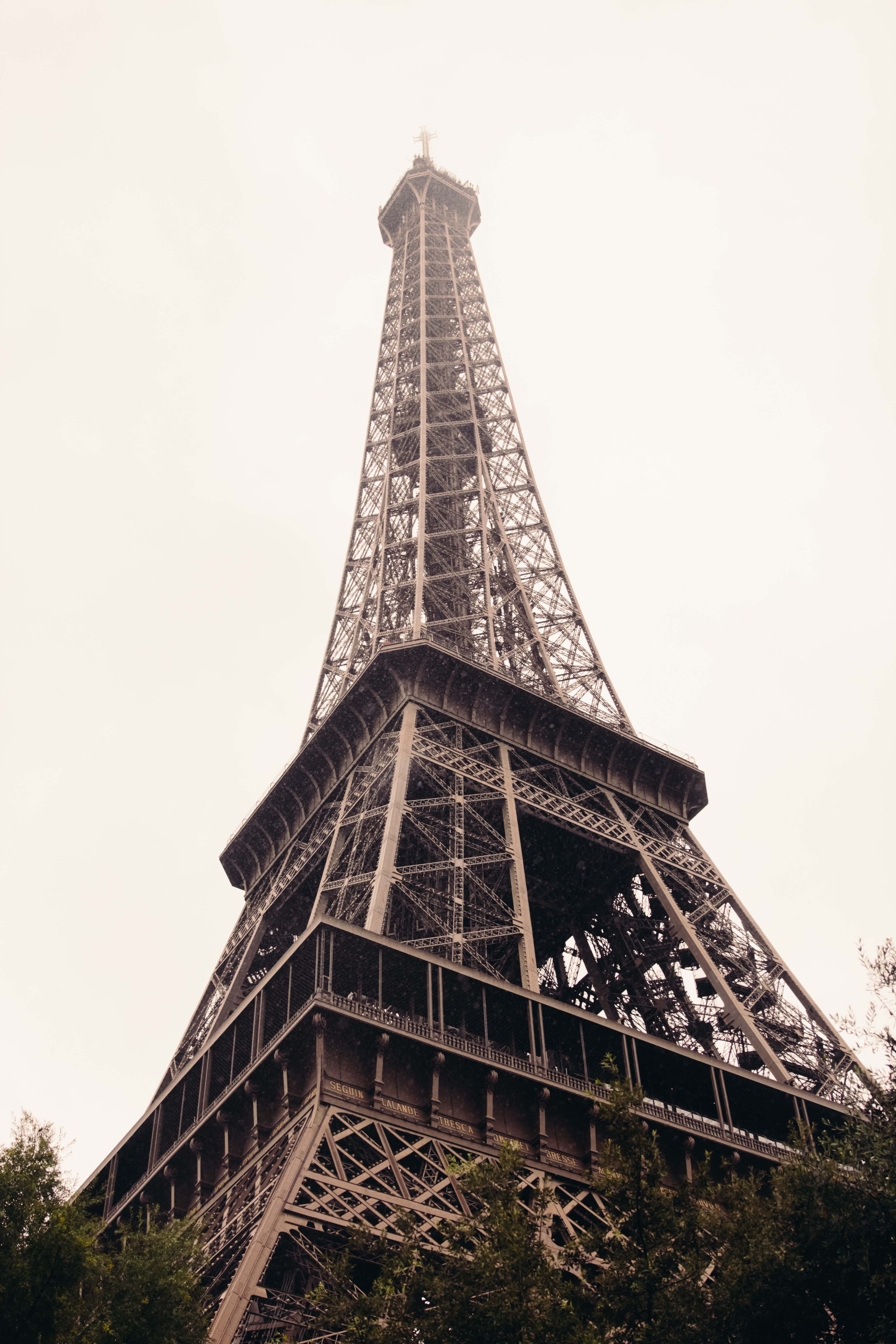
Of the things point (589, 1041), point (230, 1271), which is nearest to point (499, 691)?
point (589, 1041)

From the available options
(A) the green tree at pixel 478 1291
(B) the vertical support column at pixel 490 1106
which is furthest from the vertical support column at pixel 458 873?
(A) the green tree at pixel 478 1291

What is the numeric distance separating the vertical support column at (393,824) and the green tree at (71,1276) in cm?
1003

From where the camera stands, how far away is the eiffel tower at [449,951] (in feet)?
79.5

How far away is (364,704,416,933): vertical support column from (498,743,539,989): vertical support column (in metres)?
3.05

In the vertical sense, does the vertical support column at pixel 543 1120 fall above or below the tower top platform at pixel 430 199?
below

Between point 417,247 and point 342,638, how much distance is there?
34.5m

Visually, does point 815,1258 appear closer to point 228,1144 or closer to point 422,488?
point 228,1144

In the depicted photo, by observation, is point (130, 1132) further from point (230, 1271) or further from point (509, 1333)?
point (509, 1333)

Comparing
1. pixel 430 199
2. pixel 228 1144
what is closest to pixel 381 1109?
pixel 228 1144

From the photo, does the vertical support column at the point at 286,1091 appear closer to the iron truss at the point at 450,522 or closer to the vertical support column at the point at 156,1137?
the vertical support column at the point at 156,1137

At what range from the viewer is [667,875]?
39812 mm

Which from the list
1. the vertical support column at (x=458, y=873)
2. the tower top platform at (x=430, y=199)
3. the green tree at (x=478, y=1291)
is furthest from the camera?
the tower top platform at (x=430, y=199)

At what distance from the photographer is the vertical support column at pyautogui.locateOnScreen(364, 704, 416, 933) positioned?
29.3m

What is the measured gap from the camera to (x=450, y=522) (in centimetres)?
5747
